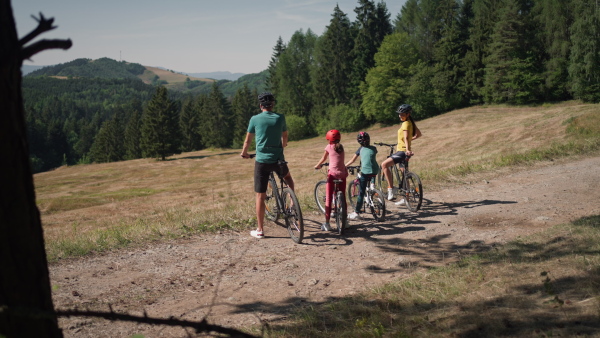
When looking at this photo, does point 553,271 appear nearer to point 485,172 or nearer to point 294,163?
point 485,172

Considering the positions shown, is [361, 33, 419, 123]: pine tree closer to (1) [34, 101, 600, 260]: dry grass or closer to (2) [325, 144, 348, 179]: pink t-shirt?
(1) [34, 101, 600, 260]: dry grass

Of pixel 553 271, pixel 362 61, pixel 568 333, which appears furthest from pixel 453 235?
pixel 362 61

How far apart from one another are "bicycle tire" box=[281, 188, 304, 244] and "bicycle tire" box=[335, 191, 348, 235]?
819mm

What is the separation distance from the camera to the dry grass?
28.3 feet

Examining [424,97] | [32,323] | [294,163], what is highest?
[424,97]

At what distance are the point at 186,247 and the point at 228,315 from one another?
2989 millimetres

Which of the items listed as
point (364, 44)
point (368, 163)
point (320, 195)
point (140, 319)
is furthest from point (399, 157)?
point (364, 44)

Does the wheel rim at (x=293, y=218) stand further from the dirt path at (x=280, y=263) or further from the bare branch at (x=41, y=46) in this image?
the bare branch at (x=41, y=46)

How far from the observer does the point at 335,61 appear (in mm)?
70062

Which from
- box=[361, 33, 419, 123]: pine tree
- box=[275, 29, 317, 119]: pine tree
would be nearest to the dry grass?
box=[361, 33, 419, 123]: pine tree

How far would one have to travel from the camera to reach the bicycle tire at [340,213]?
7473 millimetres

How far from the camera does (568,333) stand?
3070 millimetres

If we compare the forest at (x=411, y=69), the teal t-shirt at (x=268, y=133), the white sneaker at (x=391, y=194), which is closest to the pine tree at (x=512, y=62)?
the forest at (x=411, y=69)

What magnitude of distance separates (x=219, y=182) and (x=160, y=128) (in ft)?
112
